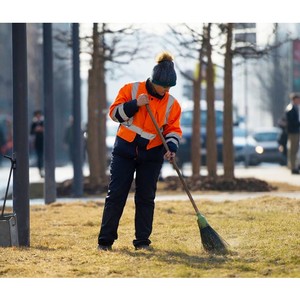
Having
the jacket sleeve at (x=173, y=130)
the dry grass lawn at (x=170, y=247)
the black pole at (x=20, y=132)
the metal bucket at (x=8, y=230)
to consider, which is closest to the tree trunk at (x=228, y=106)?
the dry grass lawn at (x=170, y=247)

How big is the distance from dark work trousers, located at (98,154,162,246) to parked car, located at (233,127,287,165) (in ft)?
75.3

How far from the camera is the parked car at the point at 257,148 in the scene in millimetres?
36750

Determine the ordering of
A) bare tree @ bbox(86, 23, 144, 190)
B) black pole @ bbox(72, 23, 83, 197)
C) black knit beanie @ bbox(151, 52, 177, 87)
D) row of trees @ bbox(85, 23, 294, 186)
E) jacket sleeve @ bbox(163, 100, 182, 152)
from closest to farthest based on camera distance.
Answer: black knit beanie @ bbox(151, 52, 177, 87) → jacket sleeve @ bbox(163, 100, 182, 152) → black pole @ bbox(72, 23, 83, 197) → row of trees @ bbox(85, 23, 294, 186) → bare tree @ bbox(86, 23, 144, 190)

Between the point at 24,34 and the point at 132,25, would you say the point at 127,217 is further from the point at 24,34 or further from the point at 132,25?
the point at 132,25

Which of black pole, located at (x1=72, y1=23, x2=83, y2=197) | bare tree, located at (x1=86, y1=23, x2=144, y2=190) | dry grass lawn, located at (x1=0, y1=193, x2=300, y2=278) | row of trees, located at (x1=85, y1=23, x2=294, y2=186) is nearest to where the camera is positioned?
dry grass lawn, located at (x1=0, y1=193, x2=300, y2=278)

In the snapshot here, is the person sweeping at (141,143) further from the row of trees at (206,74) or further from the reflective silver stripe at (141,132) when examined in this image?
the row of trees at (206,74)

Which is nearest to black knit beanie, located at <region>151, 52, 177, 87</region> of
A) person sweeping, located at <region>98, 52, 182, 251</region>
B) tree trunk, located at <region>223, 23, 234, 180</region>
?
person sweeping, located at <region>98, 52, 182, 251</region>

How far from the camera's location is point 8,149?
169 ft

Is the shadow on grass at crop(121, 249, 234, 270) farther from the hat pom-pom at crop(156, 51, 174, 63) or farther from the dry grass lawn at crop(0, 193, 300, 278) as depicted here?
the hat pom-pom at crop(156, 51, 174, 63)

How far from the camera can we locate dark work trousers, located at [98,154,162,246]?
10.8m

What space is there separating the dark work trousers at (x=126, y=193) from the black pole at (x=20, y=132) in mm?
886
